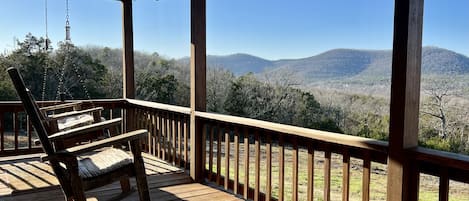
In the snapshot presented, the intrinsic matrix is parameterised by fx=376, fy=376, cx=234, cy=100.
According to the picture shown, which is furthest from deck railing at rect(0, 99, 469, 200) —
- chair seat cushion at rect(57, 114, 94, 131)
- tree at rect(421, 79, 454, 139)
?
tree at rect(421, 79, 454, 139)

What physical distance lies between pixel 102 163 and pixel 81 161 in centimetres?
17

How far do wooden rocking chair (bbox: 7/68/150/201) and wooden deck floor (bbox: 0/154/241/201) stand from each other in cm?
39

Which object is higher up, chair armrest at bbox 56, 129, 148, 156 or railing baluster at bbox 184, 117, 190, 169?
chair armrest at bbox 56, 129, 148, 156

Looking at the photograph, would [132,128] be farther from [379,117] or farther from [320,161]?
[379,117]

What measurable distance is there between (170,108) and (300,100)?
570 cm

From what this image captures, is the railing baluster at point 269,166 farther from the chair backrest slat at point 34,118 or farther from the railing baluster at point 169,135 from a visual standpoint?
the railing baluster at point 169,135

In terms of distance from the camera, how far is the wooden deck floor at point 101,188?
3117 mm

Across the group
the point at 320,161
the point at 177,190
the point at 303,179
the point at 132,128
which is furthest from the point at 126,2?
the point at 320,161

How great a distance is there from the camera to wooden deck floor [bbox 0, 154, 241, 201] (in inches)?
123

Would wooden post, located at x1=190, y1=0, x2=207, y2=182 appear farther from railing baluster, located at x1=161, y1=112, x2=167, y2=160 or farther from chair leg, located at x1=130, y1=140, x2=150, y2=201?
chair leg, located at x1=130, y1=140, x2=150, y2=201

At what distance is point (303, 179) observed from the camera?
652 centimetres

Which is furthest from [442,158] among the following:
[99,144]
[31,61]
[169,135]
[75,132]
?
[31,61]

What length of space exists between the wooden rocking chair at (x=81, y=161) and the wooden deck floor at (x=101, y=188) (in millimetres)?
390

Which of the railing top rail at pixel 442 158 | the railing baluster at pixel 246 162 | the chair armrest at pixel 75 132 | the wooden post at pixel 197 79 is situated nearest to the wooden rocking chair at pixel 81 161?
the chair armrest at pixel 75 132
